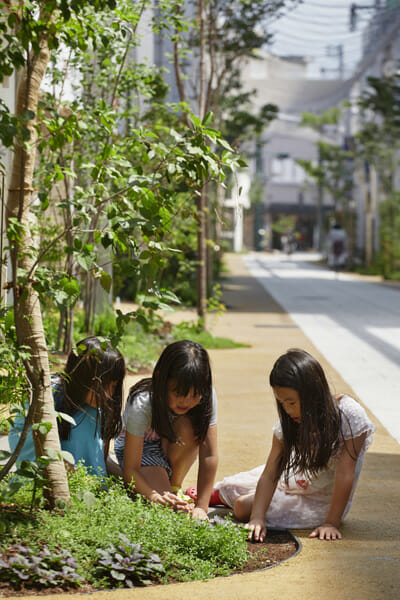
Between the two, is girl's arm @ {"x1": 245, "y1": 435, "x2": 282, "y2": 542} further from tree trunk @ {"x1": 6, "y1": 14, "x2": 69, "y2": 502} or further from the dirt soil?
tree trunk @ {"x1": 6, "y1": 14, "x2": 69, "y2": 502}

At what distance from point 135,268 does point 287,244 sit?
55.3 meters

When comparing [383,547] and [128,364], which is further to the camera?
[128,364]

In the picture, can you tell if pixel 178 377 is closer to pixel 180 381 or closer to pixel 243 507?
pixel 180 381

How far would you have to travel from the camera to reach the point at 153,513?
3.54 meters

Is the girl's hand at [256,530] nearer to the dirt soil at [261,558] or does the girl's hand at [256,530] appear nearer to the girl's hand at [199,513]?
the dirt soil at [261,558]

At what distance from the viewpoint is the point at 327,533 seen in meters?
3.84

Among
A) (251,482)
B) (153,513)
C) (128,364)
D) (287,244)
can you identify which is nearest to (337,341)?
(128,364)

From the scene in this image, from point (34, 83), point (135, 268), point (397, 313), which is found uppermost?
point (34, 83)

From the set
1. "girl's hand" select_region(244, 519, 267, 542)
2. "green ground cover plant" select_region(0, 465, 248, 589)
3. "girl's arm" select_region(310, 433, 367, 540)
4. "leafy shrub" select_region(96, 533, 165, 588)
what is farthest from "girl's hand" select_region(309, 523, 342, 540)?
"leafy shrub" select_region(96, 533, 165, 588)

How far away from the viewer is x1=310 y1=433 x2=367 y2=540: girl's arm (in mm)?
3861

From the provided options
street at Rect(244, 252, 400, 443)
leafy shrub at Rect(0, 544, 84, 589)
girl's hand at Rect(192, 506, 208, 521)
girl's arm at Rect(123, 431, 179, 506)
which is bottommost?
street at Rect(244, 252, 400, 443)

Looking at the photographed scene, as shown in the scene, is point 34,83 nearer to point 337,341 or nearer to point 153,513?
point 153,513

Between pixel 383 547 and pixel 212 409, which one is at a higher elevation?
pixel 212 409

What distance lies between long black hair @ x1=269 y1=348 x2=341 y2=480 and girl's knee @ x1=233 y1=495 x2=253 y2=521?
0.24m
